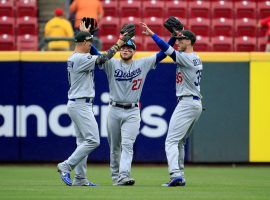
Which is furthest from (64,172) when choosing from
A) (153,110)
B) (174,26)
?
(153,110)

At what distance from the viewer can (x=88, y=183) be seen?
995 cm

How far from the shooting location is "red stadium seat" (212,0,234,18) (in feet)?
56.0

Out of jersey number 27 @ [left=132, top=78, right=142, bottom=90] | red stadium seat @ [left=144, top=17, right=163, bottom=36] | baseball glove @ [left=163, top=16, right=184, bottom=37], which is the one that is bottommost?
jersey number 27 @ [left=132, top=78, right=142, bottom=90]

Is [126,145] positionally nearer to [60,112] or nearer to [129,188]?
[129,188]

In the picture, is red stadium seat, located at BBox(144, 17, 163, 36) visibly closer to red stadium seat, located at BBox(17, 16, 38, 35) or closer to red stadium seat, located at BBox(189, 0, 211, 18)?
red stadium seat, located at BBox(189, 0, 211, 18)

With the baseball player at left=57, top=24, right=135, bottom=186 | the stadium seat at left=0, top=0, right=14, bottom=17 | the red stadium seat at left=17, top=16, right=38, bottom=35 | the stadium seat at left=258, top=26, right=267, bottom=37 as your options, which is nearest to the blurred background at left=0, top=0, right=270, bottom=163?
the red stadium seat at left=17, top=16, right=38, bottom=35

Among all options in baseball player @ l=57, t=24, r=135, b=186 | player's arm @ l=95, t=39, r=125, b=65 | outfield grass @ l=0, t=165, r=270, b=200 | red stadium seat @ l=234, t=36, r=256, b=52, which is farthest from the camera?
red stadium seat @ l=234, t=36, r=256, b=52

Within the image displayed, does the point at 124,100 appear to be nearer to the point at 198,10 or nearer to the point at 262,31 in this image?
the point at 198,10

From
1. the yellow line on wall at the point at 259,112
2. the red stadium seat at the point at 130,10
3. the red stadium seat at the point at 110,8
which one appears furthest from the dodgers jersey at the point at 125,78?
the red stadium seat at the point at 110,8

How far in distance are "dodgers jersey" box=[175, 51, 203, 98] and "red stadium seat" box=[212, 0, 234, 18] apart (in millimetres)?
7142

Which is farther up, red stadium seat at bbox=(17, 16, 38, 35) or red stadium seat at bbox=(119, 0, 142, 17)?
red stadium seat at bbox=(119, 0, 142, 17)

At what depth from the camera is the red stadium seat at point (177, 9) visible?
16906mm

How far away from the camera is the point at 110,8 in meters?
17.2

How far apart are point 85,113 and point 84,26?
1077 mm
